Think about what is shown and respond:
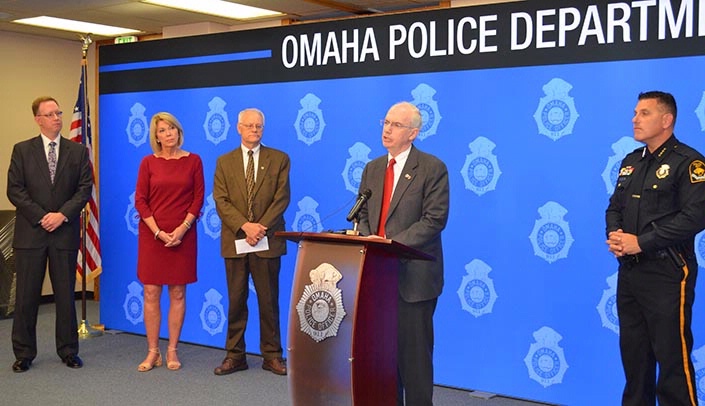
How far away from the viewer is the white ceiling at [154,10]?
7.28 m

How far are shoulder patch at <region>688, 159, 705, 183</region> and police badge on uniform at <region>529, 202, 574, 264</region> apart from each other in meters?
1.17

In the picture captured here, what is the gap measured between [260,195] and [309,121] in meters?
0.80

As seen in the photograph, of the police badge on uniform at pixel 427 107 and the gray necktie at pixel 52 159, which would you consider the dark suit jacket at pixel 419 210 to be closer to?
the police badge on uniform at pixel 427 107

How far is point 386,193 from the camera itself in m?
4.25

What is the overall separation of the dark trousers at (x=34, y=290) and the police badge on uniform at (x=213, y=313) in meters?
1.13

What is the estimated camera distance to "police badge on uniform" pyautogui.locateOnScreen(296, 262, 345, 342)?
3734 millimetres

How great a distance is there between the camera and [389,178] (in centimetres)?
426

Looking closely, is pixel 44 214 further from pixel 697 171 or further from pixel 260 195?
pixel 697 171

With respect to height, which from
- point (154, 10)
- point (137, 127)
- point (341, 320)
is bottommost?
point (341, 320)

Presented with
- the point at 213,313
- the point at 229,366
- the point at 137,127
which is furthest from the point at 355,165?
the point at 137,127

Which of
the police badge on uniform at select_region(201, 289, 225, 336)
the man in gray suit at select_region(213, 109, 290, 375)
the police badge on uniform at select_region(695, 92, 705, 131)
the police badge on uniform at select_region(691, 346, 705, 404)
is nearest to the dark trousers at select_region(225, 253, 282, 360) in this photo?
the man in gray suit at select_region(213, 109, 290, 375)

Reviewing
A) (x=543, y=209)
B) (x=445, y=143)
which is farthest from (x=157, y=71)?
(x=543, y=209)

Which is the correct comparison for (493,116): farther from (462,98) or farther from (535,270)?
(535,270)

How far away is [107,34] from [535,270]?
5.69 meters
